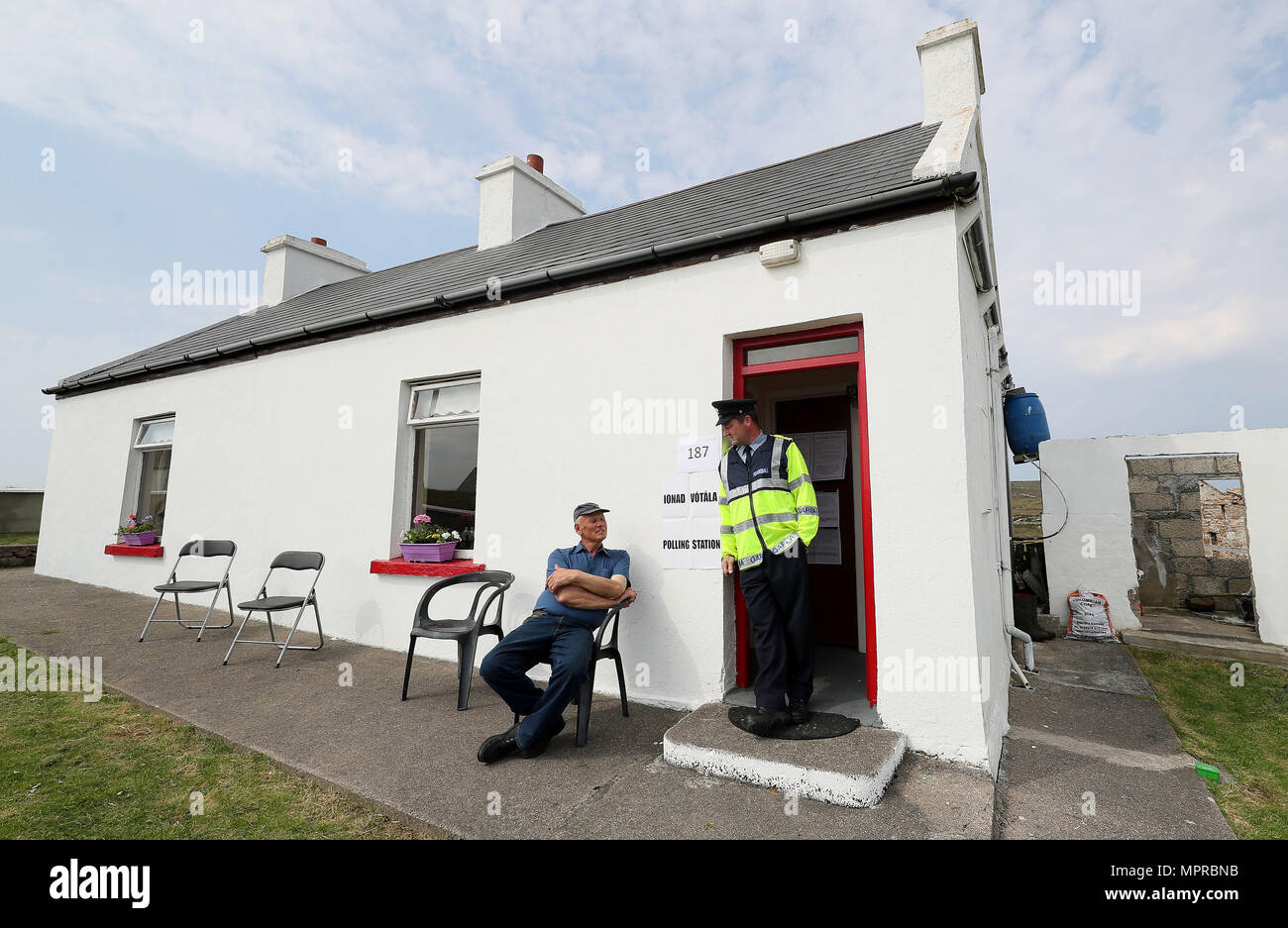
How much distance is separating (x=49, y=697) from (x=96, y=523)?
638 centimetres

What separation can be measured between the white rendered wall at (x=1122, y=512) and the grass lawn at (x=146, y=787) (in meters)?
7.91

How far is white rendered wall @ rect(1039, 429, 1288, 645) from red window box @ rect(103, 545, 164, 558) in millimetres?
11840

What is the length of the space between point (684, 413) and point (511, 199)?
5.34 m

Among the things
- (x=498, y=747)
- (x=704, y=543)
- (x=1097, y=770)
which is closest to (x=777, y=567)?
(x=704, y=543)

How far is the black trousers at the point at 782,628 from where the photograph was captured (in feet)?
10.8

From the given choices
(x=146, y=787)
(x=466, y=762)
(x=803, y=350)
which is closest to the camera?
(x=146, y=787)

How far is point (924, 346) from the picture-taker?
3393 millimetres

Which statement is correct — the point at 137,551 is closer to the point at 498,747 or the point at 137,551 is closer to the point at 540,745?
the point at 498,747

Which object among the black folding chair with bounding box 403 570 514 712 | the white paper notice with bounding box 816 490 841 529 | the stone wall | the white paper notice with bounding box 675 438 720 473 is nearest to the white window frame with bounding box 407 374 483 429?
the black folding chair with bounding box 403 570 514 712

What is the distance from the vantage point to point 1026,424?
7.30m

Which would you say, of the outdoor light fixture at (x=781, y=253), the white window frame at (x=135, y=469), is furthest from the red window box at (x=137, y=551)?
the outdoor light fixture at (x=781, y=253)

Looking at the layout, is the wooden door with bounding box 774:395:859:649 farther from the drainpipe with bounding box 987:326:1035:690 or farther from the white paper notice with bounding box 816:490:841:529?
the drainpipe with bounding box 987:326:1035:690
